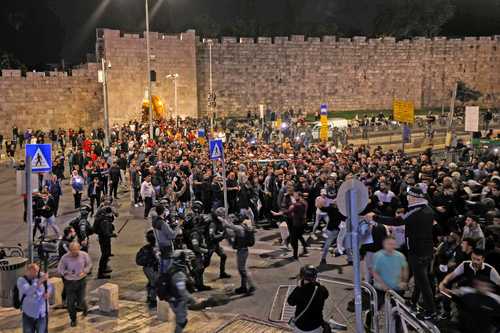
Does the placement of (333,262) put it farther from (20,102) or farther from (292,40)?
(292,40)

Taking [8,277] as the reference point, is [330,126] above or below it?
above

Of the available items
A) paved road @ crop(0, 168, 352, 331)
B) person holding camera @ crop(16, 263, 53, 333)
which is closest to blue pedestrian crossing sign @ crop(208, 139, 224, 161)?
paved road @ crop(0, 168, 352, 331)

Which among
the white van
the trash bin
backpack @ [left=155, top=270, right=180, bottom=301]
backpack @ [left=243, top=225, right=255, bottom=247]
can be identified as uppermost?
the white van

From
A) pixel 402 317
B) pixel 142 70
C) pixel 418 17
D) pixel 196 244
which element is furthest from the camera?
pixel 418 17

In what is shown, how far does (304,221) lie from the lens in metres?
10.8

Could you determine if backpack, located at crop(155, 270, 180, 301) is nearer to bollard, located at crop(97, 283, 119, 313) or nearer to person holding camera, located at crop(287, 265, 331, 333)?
person holding camera, located at crop(287, 265, 331, 333)

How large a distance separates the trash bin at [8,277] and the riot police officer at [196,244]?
267 centimetres

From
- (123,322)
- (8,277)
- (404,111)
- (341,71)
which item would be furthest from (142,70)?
(123,322)

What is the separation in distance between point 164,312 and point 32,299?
6.36 ft

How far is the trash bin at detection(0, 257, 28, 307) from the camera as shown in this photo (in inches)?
344

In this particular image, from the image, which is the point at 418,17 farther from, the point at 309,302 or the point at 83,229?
the point at 309,302

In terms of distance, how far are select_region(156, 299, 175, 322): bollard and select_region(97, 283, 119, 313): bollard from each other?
790 mm

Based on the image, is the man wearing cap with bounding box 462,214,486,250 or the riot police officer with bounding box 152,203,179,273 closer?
the man wearing cap with bounding box 462,214,486,250

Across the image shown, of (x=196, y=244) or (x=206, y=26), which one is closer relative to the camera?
(x=196, y=244)
